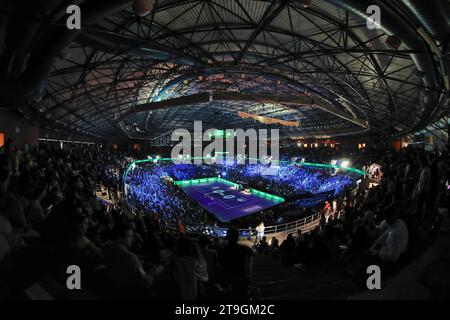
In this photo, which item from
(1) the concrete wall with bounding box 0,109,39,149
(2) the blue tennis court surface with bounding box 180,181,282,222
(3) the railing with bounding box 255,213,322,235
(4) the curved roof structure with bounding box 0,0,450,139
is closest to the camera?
(4) the curved roof structure with bounding box 0,0,450,139

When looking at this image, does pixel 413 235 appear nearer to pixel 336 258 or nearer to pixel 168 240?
pixel 336 258

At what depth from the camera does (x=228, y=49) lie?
1470 centimetres

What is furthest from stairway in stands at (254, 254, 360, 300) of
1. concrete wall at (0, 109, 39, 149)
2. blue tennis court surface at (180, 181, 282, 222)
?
blue tennis court surface at (180, 181, 282, 222)

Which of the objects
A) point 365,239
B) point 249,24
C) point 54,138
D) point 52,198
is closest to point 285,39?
point 249,24

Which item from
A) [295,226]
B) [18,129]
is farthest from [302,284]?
[18,129]

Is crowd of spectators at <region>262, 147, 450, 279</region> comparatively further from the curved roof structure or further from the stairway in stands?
the curved roof structure

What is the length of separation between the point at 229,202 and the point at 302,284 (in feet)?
90.0

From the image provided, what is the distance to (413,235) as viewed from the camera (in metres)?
3.48

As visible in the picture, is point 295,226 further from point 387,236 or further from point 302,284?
point 387,236

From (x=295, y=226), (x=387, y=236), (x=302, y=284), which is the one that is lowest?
(x=295, y=226)

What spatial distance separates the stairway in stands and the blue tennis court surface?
58.2 feet

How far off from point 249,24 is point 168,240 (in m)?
10.6

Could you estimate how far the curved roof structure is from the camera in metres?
5.89

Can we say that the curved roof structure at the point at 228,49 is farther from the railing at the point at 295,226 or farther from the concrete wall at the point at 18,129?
the railing at the point at 295,226
